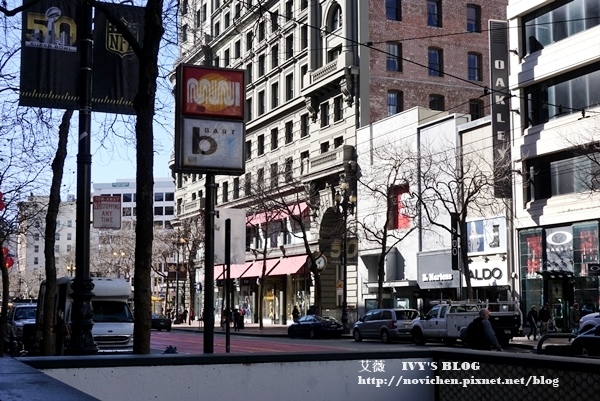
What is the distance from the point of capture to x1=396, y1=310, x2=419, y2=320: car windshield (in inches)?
1598

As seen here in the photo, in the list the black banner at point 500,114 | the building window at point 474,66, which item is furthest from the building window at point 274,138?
the black banner at point 500,114

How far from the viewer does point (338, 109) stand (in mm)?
58406

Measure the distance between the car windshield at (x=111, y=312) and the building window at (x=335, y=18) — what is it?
36.3m

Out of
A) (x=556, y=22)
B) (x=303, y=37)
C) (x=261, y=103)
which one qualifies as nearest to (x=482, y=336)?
(x=556, y=22)

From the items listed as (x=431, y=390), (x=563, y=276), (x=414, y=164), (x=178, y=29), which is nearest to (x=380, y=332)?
(x=563, y=276)

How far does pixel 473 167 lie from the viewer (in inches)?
1790

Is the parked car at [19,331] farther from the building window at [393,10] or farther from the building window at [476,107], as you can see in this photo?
the building window at [476,107]

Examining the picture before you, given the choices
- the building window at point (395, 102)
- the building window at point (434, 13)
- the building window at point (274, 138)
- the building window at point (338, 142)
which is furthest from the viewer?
the building window at point (274, 138)

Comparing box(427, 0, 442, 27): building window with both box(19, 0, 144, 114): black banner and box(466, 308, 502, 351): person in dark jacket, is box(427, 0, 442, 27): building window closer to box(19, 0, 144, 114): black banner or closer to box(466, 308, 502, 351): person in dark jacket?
box(466, 308, 502, 351): person in dark jacket

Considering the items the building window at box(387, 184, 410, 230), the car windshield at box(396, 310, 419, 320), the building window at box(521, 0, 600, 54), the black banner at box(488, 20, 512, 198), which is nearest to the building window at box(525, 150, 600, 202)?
the black banner at box(488, 20, 512, 198)

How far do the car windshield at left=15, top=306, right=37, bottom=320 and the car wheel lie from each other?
54.3ft

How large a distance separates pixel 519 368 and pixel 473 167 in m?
37.7

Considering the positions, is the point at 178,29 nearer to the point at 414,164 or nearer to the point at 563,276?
the point at 563,276

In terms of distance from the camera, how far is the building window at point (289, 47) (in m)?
64.4
